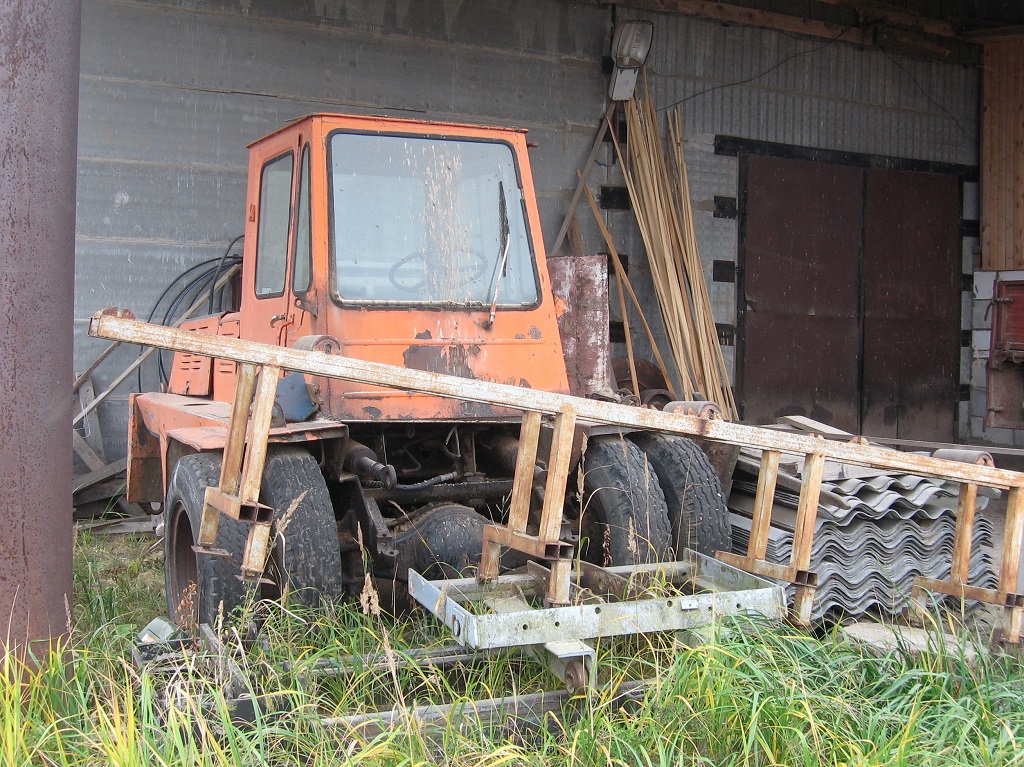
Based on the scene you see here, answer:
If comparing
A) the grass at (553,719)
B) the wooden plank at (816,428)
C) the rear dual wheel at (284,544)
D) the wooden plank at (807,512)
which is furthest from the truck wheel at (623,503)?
the wooden plank at (816,428)

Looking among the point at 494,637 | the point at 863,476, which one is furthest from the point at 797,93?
the point at 494,637

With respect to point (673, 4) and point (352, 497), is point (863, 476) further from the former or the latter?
point (673, 4)

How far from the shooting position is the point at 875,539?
15.9ft

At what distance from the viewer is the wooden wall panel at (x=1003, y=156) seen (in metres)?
10.4

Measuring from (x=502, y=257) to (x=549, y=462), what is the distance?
1196mm

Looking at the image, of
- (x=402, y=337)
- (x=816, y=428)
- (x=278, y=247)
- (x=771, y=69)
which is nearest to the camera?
(x=402, y=337)

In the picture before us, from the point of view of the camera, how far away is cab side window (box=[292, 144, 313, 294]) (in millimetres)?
4141

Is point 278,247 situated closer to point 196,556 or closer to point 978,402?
point 196,556

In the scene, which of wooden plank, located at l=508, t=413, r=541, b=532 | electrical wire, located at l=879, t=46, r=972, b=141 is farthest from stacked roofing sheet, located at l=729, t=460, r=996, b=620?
electrical wire, located at l=879, t=46, r=972, b=141

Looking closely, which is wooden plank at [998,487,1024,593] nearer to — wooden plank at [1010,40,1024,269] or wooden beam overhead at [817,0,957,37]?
wooden beam overhead at [817,0,957,37]

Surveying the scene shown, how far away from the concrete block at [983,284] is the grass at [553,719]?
7632 millimetres

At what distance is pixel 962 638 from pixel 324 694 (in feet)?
7.44

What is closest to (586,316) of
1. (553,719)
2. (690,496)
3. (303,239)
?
(690,496)

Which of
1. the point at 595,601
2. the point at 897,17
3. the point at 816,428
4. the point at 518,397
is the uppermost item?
the point at 897,17
